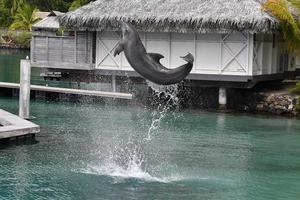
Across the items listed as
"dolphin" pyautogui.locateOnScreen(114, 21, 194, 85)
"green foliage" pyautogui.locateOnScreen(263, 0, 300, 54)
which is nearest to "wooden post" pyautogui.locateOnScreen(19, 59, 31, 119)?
"green foliage" pyautogui.locateOnScreen(263, 0, 300, 54)

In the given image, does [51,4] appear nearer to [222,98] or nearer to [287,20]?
[222,98]

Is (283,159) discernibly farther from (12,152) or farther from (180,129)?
(12,152)

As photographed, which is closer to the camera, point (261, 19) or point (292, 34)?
point (261, 19)

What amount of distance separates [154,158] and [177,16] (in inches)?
354

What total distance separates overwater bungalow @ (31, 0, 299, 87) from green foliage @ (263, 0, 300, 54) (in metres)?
0.44

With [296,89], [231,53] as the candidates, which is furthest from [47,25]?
[296,89]

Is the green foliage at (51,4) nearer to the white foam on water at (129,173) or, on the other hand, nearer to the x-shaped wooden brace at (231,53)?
the x-shaped wooden brace at (231,53)

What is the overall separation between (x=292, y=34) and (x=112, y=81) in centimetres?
733

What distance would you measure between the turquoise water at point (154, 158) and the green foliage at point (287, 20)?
10.8 feet

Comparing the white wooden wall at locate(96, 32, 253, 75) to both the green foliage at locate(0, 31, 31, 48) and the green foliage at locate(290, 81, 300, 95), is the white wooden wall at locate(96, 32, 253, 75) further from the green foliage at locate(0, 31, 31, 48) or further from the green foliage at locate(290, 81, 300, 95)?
the green foliage at locate(0, 31, 31, 48)

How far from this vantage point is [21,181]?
13.3 meters

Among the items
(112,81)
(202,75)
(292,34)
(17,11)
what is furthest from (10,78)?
(17,11)

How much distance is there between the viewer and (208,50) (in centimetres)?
2439

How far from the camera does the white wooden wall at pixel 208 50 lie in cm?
2377
